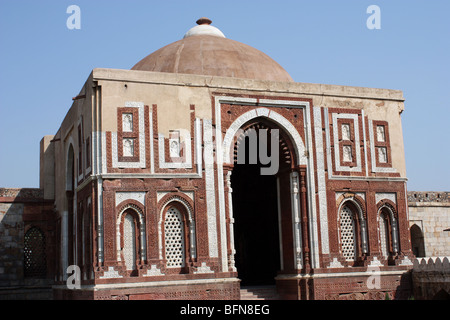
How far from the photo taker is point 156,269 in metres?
13.6

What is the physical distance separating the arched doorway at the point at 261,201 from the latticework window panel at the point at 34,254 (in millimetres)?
6144

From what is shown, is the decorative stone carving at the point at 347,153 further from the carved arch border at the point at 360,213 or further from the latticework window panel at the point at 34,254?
the latticework window panel at the point at 34,254

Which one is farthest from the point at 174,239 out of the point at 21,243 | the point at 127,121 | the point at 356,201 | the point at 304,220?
the point at 21,243

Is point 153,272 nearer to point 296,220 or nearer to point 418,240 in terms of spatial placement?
point 296,220

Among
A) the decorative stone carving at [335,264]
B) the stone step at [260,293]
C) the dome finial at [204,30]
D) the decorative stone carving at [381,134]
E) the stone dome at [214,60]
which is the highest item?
the dome finial at [204,30]

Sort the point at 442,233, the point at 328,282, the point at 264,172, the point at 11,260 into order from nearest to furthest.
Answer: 1. the point at 328,282
2. the point at 264,172
3. the point at 11,260
4. the point at 442,233

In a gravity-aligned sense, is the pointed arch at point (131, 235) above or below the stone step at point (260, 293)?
above

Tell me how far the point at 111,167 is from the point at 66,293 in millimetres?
4529

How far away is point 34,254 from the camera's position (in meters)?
19.4

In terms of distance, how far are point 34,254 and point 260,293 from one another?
26.2 feet

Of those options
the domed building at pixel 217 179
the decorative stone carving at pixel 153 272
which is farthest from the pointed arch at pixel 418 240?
the decorative stone carving at pixel 153 272

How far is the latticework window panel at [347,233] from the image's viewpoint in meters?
15.5
